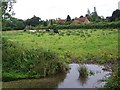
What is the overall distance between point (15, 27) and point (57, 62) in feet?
157

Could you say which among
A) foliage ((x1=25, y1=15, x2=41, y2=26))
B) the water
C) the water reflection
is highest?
foliage ((x1=25, y1=15, x2=41, y2=26))

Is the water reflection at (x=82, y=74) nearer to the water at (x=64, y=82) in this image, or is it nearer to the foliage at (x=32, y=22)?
the water at (x=64, y=82)

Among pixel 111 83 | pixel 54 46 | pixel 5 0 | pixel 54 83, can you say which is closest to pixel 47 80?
pixel 54 83

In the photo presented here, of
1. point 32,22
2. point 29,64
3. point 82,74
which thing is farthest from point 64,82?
point 32,22

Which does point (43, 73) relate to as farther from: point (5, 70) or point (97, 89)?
point (97, 89)

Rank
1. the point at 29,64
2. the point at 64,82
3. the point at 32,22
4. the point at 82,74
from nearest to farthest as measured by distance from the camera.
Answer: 1. the point at 64,82
2. the point at 82,74
3. the point at 29,64
4. the point at 32,22

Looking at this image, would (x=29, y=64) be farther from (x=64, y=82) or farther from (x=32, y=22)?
(x=32, y=22)

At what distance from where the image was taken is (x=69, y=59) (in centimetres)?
2275

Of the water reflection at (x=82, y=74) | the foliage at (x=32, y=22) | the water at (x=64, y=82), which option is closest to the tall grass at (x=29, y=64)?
the water at (x=64, y=82)

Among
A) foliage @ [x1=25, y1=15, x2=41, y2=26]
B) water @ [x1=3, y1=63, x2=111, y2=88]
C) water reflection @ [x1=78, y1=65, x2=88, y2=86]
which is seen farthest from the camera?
foliage @ [x1=25, y1=15, x2=41, y2=26]

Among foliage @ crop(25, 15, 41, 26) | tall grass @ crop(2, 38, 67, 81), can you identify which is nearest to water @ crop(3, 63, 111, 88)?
tall grass @ crop(2, 38, 67, 81)

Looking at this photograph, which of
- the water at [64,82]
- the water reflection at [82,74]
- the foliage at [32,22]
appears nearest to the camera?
the water at [64,82]

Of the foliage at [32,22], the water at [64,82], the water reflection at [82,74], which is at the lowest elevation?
the water at [64,82]

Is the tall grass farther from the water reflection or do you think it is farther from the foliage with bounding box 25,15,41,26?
the foliage with bounding box 25,15,41,26
